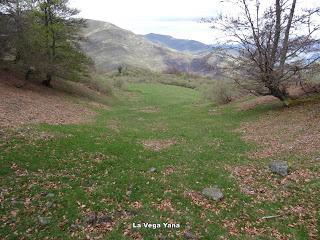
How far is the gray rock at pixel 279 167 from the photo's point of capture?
14419mm

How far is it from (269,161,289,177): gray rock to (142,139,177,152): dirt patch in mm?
6123

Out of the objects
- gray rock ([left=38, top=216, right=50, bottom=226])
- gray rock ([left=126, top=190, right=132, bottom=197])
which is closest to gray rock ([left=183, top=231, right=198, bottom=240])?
gray rock ([left=126, top=190, right=132, bottom=197])

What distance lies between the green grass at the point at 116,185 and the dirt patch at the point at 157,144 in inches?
17.0

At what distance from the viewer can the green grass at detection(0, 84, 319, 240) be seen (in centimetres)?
1066

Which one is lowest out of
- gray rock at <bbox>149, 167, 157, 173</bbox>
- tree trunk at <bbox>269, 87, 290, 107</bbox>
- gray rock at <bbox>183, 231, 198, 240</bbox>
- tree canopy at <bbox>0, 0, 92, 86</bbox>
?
gray rock at <bbox>183, 231, 198, 240</bbox>

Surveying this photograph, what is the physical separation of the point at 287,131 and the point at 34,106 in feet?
60.5

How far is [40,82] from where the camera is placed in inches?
1547

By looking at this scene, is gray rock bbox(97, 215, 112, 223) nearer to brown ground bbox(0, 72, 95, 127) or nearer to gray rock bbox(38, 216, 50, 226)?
gray rock bbox(38, 216, 50, 226)

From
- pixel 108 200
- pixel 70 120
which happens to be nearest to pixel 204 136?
pixel 70 120

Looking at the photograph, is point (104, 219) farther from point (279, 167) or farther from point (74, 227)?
point (279, 167)

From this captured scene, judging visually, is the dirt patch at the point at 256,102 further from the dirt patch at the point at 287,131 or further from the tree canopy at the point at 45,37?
the tree canopy at the point at 45,37

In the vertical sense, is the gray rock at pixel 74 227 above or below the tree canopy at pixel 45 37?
below

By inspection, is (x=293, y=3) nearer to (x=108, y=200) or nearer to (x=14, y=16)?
(x=108, y=200)

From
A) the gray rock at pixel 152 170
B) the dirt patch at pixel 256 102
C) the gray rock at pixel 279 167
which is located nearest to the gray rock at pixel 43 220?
the gray rock at pixel 152 170
